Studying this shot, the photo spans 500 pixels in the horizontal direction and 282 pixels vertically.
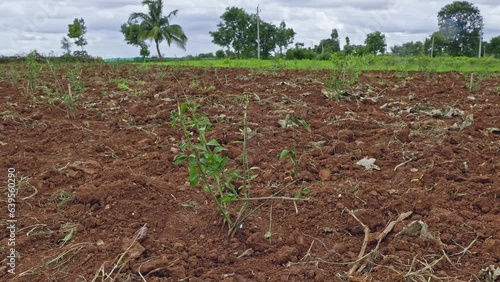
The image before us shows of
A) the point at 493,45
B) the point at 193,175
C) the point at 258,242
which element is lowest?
the point at 493,45

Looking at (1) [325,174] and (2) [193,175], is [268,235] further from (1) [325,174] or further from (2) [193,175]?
(1) [325,174]

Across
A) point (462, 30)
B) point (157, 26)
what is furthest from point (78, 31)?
point (462, 30)

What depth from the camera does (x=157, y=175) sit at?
347 centimetres

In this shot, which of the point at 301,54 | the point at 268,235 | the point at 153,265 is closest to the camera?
the point at 153,265

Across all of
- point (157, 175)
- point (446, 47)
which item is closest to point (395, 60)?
point (157, 175)

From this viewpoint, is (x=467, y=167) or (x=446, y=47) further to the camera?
(x=446, y=47)

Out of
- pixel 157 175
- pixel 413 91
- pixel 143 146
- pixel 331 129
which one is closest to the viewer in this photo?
pixel 157 175

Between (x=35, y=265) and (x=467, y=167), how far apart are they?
8.76 feet

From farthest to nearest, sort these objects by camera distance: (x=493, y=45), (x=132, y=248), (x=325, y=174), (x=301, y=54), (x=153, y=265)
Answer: (x=493, y=45) < (x=301, y=54) < (x=325, y=174) < (x=132, y=248) < (x=153, y=265)

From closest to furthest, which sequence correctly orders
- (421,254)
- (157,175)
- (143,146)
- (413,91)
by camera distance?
(421,254) < (157,175) < (143,146) < (413,91)

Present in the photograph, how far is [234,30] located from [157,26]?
7.70 metres

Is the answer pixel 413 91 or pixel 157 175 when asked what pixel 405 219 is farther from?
pixel 413 91

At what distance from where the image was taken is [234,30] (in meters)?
52.2

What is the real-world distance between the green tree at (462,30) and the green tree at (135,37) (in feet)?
86.6
